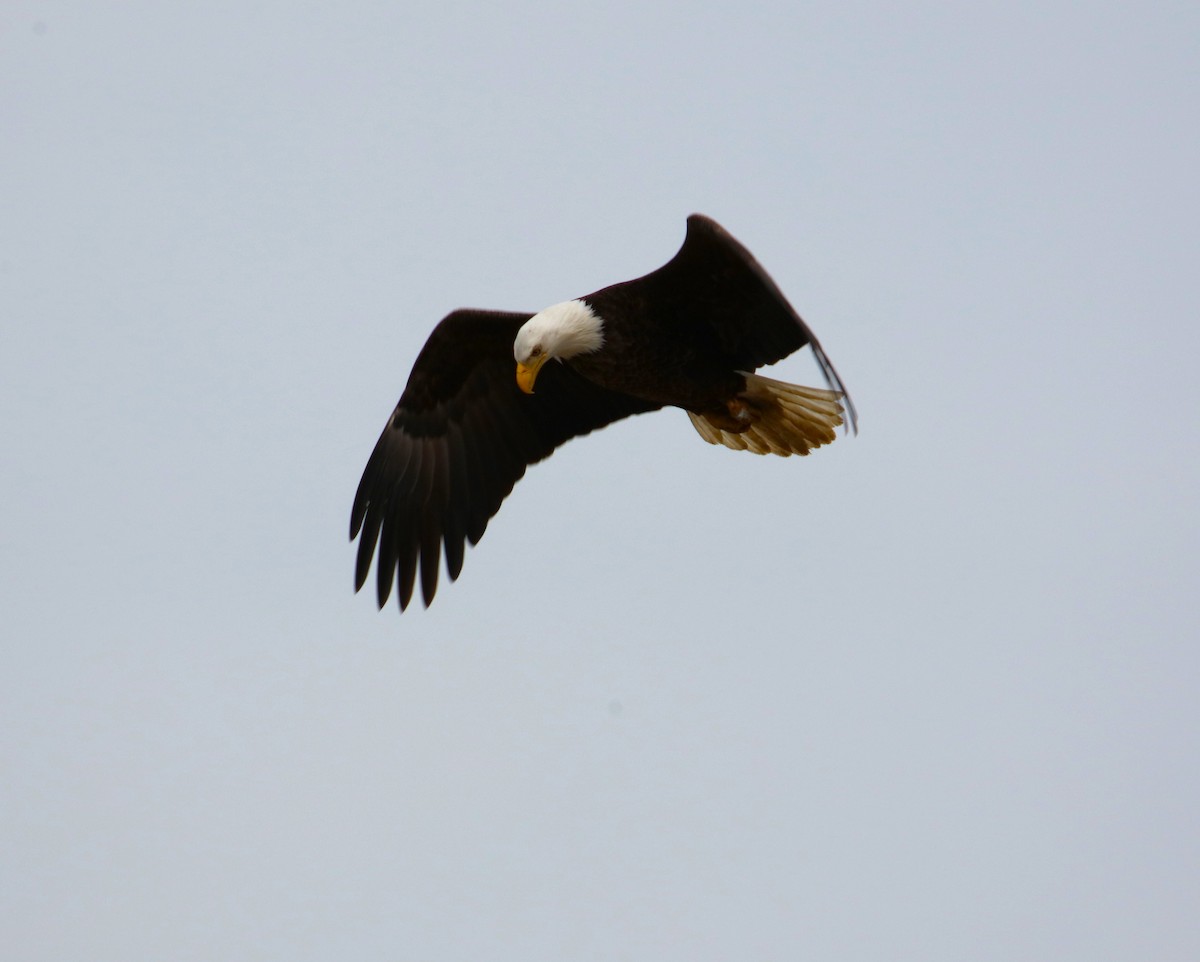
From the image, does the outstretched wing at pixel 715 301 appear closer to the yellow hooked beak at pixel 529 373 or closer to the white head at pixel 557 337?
the white head at pixel 557 337

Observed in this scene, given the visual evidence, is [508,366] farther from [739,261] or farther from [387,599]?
[739,261]

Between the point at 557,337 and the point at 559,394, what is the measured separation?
1038 millimetres

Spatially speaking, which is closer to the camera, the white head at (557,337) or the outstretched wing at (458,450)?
the white head at (557,337)

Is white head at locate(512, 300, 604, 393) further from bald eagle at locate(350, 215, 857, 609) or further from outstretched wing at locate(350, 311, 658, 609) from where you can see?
outstretched wing at locate(350, 311, 658, 609)

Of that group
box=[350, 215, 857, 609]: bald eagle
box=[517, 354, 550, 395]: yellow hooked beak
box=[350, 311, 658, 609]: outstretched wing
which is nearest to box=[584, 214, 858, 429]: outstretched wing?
box=[350, 215, 857, 609]: bald eagle

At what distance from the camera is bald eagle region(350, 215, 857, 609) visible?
650cm

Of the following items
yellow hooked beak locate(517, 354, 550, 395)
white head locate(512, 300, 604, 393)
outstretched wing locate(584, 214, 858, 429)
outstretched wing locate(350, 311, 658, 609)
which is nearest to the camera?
outstretched wing locate(584, 214, 858, 429)

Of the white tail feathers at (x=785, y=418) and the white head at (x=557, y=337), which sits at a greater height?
the white head at (x=557, y=337)

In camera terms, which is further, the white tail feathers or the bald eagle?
the white tail feathers

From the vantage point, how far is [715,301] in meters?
6.48

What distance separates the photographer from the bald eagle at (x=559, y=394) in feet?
21.3

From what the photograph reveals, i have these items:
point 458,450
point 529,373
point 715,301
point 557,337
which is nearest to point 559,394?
point 458,450

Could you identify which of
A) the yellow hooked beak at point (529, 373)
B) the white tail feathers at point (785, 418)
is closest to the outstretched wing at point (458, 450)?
the white tail feathers at point (785, 418)

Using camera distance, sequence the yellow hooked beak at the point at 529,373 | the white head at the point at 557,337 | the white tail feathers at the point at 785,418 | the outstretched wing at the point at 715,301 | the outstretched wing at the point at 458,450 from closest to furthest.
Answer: the outstretched wing at the point at 715,301 → the white head at the point at 557,337 → the yellow hooked beak at the point at 529,373 → the white tail feathers at the point at 785,418 → the outstretched wing at the point at 458,450
